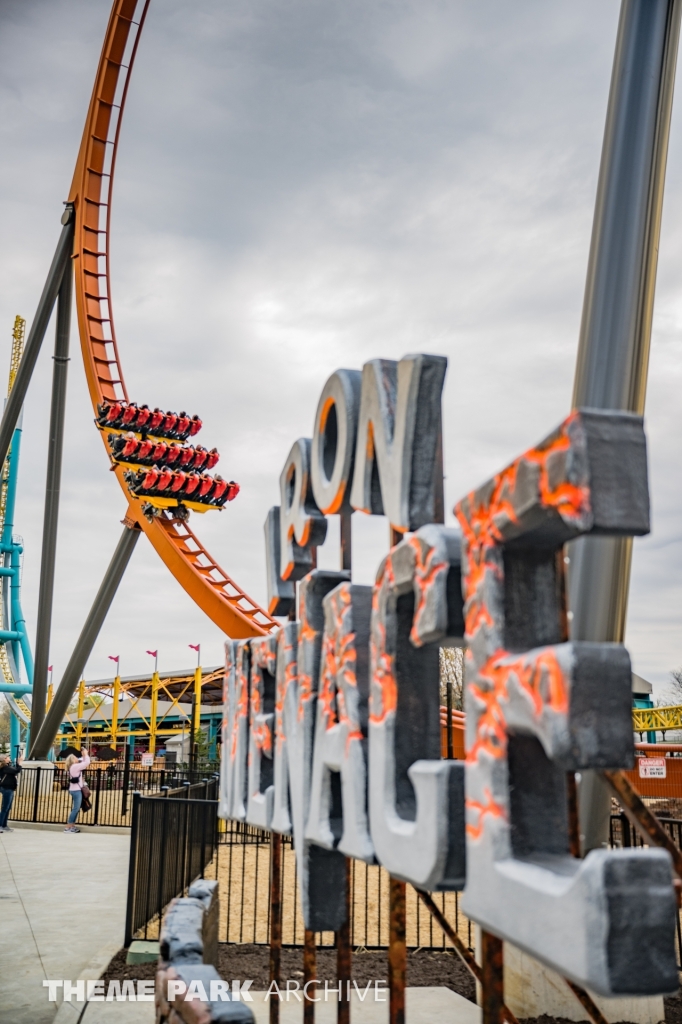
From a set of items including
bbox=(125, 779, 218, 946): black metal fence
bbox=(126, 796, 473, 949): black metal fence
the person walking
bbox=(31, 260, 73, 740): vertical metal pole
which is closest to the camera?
bbox=(125, 779, 218, 946): black metal fence

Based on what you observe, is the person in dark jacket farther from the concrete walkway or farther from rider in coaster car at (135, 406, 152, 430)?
rider in coaster car at (135, 406, 152, 430)

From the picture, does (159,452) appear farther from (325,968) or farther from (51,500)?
(325,968)

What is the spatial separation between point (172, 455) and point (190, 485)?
0.98 metres

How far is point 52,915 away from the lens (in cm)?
862

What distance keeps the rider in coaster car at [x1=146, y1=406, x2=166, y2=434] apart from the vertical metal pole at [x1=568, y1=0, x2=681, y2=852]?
1717 centimetres

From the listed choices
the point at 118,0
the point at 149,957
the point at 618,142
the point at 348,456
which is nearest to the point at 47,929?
the point at 149,957

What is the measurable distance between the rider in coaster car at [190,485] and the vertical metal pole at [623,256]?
1593cm

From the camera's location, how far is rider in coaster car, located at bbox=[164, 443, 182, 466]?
20.7 metres

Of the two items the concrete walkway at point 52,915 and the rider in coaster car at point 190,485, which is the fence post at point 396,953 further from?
the rider in coaster car at point 190,485

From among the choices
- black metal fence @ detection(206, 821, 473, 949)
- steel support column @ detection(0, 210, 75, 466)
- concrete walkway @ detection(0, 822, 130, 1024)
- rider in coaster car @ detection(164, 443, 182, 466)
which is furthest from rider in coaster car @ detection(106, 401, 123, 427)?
black metal fence @ detection(206, 821, 473, 949)

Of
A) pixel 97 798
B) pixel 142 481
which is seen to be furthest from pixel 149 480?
pixel 97 798

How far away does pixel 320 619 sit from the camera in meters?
3.91

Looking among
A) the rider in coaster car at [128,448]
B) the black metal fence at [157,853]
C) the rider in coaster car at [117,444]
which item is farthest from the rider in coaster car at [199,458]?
the black metal fence at [157,853]

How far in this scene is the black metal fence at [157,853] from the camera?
7348 millimetres
